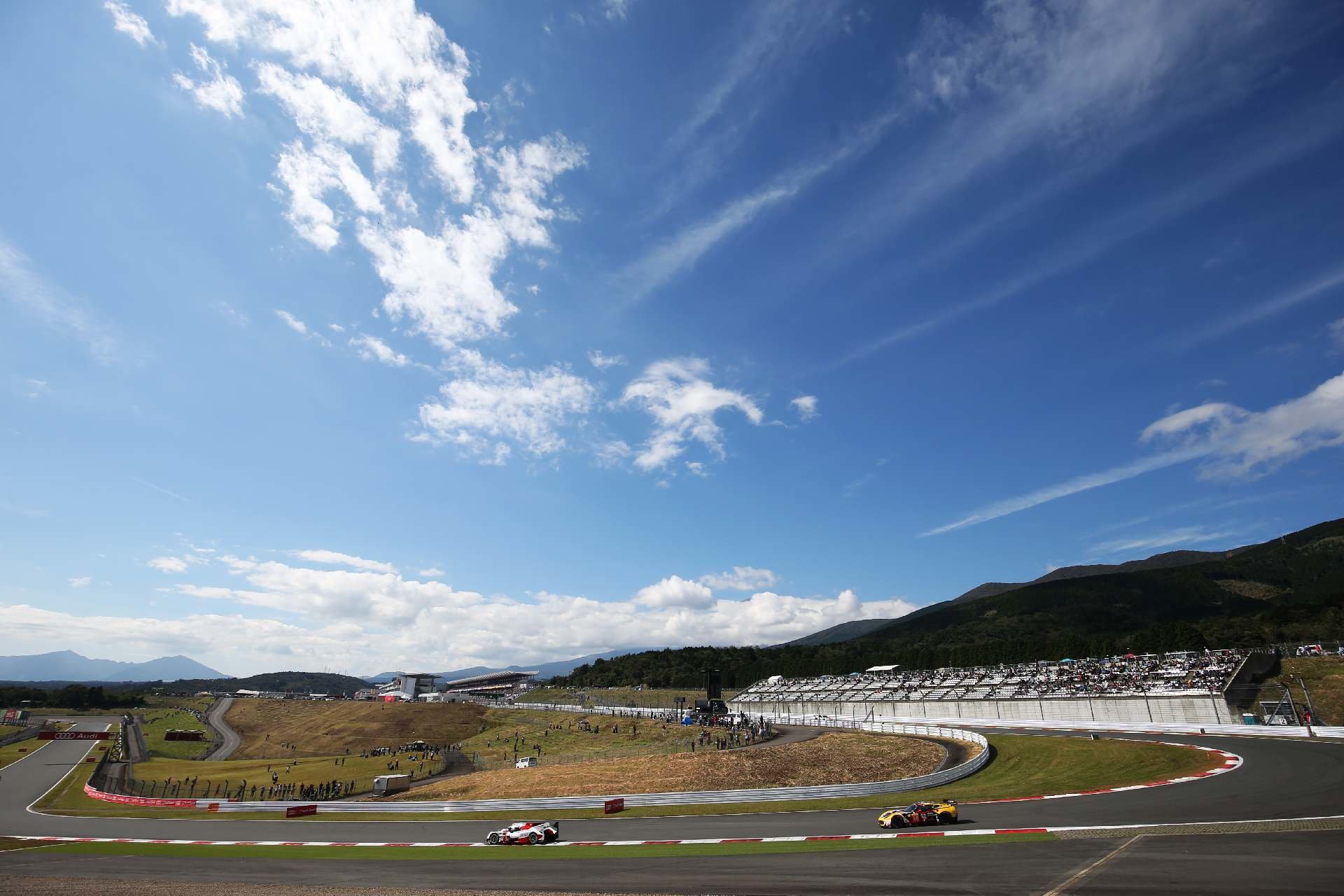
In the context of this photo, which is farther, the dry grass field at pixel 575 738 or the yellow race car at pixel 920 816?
the dry grass field at pixel 575 738

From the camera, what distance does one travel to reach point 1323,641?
95188 millimetres

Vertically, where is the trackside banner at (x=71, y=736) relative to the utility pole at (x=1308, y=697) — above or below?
below

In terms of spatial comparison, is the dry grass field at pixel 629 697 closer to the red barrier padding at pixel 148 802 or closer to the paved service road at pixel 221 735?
the paved service road at pixel 221 735

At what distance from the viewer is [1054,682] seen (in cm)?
8225

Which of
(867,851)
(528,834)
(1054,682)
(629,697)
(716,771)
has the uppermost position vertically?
(1054,682)

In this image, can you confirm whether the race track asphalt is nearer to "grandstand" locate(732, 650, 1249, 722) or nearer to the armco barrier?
the armco barrier

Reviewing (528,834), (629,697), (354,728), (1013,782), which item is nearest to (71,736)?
(354,728)

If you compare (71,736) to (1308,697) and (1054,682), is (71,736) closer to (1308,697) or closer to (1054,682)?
(1054,682)

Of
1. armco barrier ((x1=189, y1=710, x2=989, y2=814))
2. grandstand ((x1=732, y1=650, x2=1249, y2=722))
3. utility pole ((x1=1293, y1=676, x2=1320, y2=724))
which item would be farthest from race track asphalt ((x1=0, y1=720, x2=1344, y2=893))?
grandstand ((x1=732, y1=650, x2=1249, y2=722))

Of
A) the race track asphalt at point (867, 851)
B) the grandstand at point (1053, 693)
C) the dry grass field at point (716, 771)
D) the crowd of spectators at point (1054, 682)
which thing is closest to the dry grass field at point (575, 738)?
the dry grass field at point (716, 771)

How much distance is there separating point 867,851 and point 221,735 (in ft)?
451

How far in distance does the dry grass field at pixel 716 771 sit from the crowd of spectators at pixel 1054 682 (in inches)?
1111

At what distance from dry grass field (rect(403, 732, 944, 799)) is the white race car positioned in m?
12.2

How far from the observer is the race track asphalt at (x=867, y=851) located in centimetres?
2055
